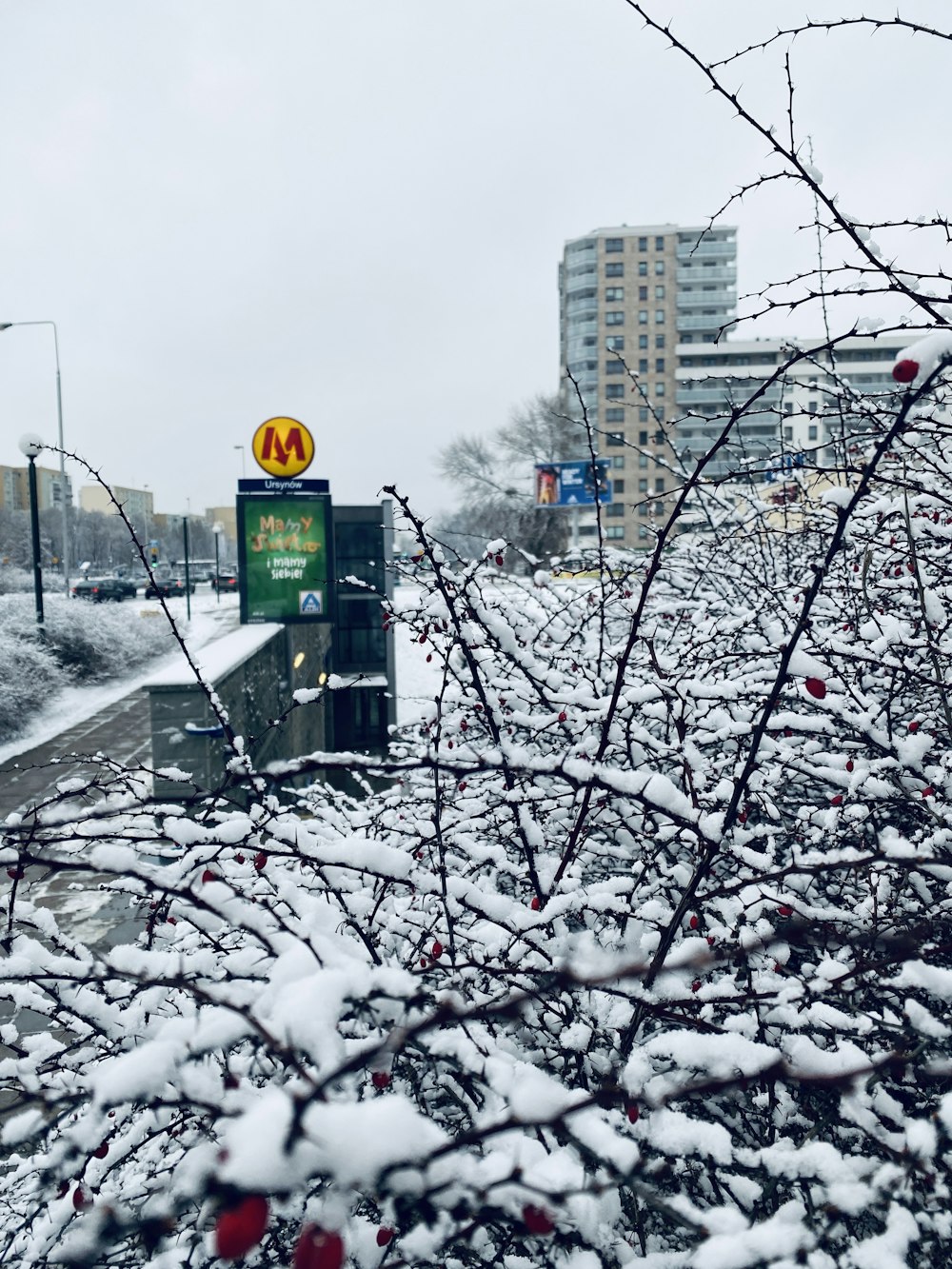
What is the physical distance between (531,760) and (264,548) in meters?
11.4

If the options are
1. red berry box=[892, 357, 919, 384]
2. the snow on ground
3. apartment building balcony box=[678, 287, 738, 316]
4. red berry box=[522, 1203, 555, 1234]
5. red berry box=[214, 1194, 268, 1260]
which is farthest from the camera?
apartment building balcony box=[678, 287, 738, 316]

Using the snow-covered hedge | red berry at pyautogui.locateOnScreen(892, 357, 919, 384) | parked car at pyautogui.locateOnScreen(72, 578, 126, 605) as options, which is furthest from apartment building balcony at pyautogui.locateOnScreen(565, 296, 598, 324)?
red berry at pyautogui.locateOnScreen(892, 357, 919, 384)

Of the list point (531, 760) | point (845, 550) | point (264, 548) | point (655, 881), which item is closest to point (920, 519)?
point (845, 550)

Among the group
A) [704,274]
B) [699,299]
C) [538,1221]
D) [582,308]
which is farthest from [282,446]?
[704,274]

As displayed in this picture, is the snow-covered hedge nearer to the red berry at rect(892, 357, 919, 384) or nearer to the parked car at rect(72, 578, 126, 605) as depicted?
the parked car at rect(72, 578, 126, 605)

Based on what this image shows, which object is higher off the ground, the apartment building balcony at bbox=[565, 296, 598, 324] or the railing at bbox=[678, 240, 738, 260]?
the railing at bbox=[678, 240, 738, 260]

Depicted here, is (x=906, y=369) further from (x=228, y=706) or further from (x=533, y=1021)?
(x=228, y=706)

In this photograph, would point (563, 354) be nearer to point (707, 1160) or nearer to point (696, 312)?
point (696, 312)

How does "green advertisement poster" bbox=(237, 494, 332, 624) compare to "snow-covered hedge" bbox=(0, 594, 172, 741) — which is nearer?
"green advertisement poster" bbox=(237, 494, 332, 624)

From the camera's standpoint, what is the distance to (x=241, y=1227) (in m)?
0.73

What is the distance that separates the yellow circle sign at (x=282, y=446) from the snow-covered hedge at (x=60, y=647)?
7.22 meters

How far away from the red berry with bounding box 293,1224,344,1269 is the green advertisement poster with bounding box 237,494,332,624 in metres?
12.0

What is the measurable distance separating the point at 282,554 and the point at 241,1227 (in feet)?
40.2

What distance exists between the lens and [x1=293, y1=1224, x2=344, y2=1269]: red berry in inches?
30.2
